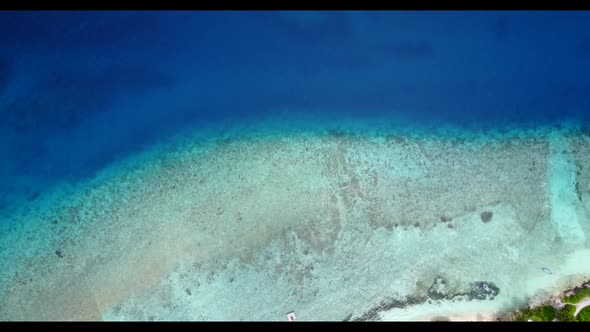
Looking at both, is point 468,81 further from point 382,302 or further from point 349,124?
point 382,302

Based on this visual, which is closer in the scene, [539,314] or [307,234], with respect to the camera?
[539,314]

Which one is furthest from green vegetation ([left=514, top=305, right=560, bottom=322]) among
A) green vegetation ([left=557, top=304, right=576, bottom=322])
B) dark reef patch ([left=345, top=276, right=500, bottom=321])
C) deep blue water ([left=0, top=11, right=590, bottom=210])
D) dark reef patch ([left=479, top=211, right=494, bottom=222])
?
deep blue water ([left=0, top=11, right=590, bottom=210])

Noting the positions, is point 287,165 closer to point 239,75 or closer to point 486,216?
point 239,75

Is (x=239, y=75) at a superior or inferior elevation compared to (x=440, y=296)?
superior

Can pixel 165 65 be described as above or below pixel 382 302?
above

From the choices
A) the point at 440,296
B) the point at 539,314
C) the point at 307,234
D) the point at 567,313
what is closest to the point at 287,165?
the point at 307,234
